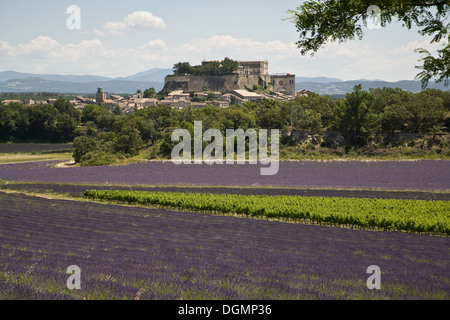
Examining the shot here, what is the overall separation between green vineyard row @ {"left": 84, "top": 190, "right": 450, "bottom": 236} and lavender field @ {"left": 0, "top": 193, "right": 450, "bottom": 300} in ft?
9.28

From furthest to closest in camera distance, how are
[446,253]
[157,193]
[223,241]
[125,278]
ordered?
[157,193]
[223,241]
[446,253]
[125,278]

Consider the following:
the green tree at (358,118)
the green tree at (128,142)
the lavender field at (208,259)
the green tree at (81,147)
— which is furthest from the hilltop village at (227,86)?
the lavender field at (208,259)

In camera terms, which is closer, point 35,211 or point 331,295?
point 331,295

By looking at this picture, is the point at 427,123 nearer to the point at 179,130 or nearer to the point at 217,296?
the point at 179,130

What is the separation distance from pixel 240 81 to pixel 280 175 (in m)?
123

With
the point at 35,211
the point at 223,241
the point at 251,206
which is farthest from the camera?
the point at 251,206

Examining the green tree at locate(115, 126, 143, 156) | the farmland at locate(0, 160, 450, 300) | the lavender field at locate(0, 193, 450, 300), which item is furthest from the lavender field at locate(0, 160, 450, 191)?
the lavender field at locate(0, 193, 450, 300)

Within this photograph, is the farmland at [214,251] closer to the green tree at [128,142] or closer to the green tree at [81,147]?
the green tree at [81,147]

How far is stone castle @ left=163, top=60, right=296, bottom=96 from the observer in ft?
522

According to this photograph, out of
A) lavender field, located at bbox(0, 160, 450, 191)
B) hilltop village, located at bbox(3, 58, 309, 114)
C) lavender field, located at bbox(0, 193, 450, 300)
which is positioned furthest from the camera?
hilltop village, located at bbox(3, 58, 309, 114)

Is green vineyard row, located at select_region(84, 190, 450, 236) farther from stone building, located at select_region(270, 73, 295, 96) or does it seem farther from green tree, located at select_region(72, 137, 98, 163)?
stone building, located at select_region(270, 73, 295, 96)

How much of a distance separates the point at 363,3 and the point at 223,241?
1002 centimetres
